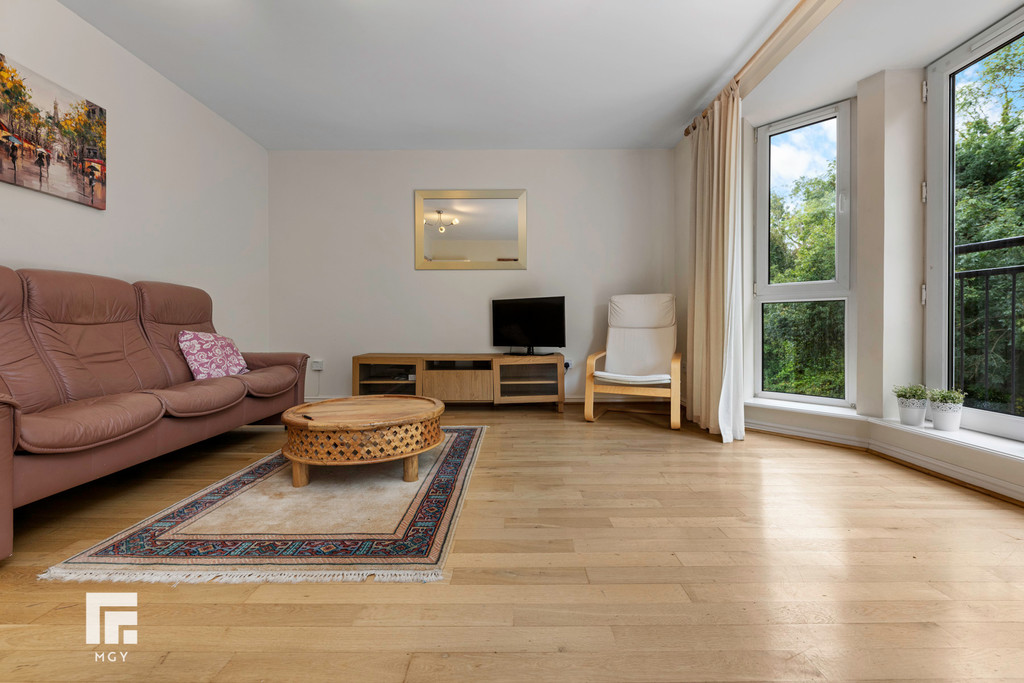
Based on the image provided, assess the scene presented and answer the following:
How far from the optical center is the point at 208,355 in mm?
2816

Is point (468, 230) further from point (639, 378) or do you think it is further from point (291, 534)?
point (291, 534)

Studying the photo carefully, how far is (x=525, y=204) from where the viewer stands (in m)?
4.25

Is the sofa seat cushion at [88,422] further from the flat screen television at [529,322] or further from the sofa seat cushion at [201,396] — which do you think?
the flat screen television at [529,322]

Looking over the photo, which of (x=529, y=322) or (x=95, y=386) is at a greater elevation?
(x=529, y=322)

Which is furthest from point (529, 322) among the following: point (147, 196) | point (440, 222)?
point (147, 196)

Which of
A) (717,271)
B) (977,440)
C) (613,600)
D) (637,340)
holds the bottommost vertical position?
(613,600)

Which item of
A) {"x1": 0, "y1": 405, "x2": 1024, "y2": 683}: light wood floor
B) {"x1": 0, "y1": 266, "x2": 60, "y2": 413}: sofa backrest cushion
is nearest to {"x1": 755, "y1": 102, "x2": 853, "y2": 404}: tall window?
{"x1": 0, "y1": 405, "x2": 1024, "y2": 683}: light wood floor

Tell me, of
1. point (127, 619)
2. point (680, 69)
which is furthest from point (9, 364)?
point (680, 69)

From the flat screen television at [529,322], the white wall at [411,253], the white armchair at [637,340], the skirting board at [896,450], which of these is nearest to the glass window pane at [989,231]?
the skirting board at [896,450]

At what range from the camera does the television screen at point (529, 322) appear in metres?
4.00

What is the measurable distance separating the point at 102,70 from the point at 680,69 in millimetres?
3502

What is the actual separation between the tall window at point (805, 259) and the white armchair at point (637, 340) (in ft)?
2.24

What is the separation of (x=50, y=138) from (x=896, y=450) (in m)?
4.84

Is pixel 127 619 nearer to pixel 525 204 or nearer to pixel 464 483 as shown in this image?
pixel 464 483
